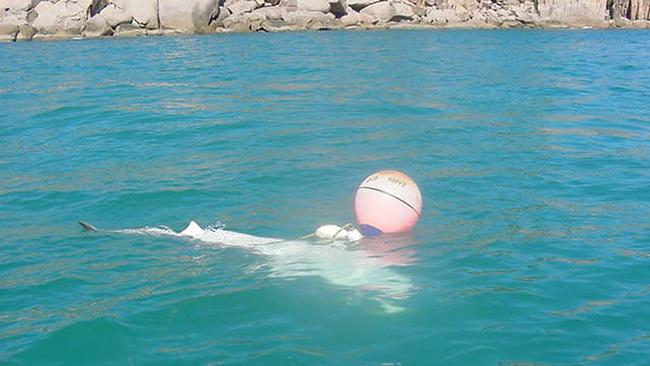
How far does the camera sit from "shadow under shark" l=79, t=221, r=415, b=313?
713cm

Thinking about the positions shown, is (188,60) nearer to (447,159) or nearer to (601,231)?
(447,159)

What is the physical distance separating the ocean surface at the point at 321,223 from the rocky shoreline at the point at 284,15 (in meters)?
25.9

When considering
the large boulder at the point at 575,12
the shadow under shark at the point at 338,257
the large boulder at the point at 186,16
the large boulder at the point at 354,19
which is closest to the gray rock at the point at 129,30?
the large boulder at the point at 186,16

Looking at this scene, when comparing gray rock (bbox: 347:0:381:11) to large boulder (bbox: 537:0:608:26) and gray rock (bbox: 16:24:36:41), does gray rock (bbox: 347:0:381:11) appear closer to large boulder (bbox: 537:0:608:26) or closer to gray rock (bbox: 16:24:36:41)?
large boulder (bbox: 537:0:608:26)

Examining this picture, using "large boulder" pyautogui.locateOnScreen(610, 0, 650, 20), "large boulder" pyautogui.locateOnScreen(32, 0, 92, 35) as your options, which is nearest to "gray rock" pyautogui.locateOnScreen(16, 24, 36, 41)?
"large boulder" pyautogui.locateOnScreen(32, 0, 92, 35)

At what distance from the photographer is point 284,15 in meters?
48.2

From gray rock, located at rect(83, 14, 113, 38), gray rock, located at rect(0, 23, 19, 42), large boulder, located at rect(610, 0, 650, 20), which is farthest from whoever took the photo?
large boulder, located at rect(610, 0, 650, 20)

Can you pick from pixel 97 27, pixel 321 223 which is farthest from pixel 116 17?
pixel 321 223

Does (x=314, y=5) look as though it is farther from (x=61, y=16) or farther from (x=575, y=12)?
(x=575, y=12)

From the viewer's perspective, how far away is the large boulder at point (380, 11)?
51.3 m

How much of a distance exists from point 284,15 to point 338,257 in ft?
138

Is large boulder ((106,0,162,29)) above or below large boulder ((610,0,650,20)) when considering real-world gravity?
above

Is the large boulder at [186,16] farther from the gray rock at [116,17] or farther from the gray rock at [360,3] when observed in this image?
the gray rock at [360,3]

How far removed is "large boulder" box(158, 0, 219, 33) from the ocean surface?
25796 mm
